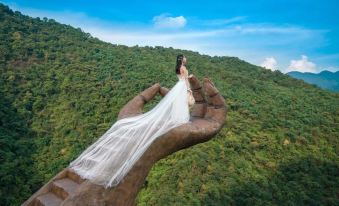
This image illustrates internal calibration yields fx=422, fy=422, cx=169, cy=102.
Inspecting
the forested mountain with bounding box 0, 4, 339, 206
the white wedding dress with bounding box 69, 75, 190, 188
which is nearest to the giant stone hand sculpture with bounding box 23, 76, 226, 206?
the white wedding dress with bounding box 69, 75, 190, 188

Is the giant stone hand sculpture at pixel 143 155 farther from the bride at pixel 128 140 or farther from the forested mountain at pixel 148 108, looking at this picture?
the forested mountain at pixel 148 108

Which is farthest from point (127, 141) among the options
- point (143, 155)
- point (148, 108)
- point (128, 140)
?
point (148, 108)

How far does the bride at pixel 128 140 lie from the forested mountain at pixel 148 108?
1142 cm

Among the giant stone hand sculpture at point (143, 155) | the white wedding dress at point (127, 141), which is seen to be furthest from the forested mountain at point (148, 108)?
the white wedding dress at point (127, 141)

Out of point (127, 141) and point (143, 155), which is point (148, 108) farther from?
point (143, 155)

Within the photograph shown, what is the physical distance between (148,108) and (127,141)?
17398mm

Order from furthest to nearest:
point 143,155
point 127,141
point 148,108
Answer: point 148,108 < point 127,141 < point 143,155

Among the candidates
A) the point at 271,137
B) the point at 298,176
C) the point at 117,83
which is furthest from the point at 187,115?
the point at 117,83

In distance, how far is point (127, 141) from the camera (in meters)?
6.08

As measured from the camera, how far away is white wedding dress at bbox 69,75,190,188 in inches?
231

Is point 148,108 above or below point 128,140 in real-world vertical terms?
below

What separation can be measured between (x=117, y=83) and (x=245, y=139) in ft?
30.9

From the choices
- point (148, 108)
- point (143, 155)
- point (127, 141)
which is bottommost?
point (148, 108)

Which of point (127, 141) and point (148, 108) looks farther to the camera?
point (148, 108)
